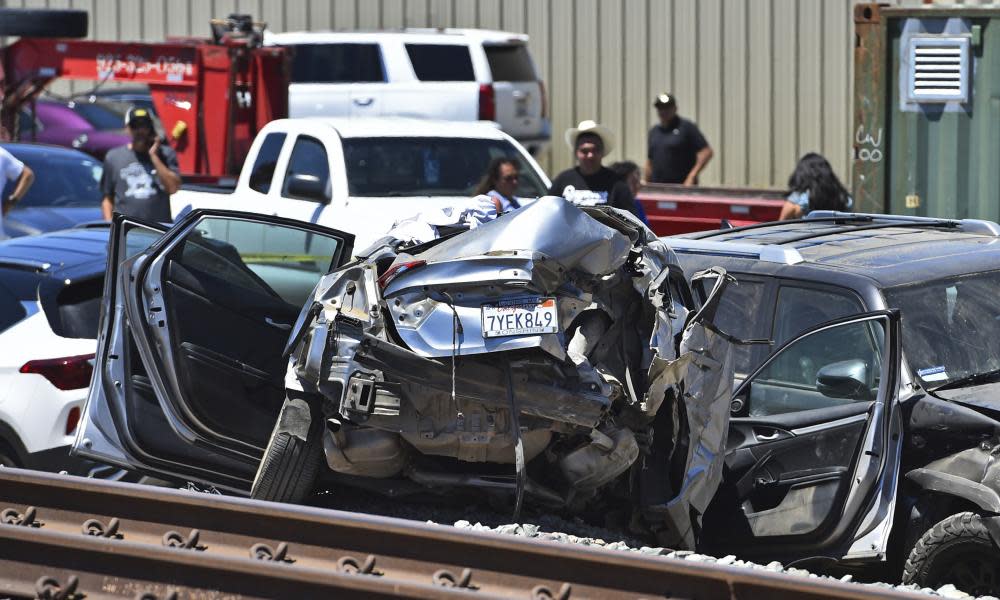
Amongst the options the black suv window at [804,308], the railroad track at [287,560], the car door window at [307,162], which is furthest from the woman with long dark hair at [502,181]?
the railroad track at [287,560]

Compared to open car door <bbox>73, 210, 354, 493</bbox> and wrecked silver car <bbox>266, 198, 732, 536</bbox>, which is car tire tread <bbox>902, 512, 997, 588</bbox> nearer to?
wrecked silver car <bbox>266, 198, 732, 536</bbox>

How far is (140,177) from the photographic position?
1159cm

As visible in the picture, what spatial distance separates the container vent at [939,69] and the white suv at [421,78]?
7290mm

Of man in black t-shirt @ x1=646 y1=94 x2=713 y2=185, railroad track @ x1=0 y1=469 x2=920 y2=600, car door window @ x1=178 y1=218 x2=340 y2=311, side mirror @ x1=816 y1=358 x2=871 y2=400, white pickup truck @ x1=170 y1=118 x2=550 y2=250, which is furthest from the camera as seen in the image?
man in black t-shirt @ x1=646 y1=94 x2=713 y2=185

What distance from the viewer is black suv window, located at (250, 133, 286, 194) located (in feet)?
37.1

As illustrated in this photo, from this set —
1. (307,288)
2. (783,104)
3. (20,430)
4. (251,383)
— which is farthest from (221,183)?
(783,104)

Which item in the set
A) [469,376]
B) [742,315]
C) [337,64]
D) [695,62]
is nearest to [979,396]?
[742,315]

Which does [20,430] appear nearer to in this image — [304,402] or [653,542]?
[304,402]

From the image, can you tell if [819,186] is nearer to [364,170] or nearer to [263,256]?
[364,170]

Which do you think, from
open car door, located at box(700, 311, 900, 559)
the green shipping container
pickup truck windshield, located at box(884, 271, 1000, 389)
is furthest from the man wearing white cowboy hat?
pickup truck windshield, located at box(884, 271, 1000, 389)

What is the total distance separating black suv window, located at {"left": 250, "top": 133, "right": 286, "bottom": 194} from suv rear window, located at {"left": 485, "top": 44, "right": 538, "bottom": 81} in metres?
6.91

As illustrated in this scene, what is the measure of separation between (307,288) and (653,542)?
3311 mm

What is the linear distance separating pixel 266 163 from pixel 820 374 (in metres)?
6.43

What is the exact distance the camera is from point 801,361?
6379 millimetres
